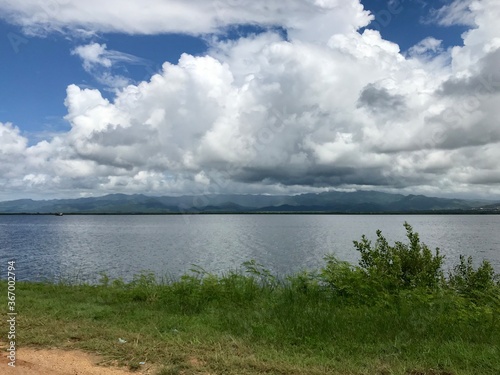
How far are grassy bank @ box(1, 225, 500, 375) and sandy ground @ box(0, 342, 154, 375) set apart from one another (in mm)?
346

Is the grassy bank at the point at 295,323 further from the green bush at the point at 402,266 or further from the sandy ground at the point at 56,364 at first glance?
the sandy ground at the point at 56,364

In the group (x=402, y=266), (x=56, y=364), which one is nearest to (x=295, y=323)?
(x=56, y=364)

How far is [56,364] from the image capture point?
8234 mm

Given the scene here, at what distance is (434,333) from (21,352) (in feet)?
33.3

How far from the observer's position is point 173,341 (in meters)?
9.70

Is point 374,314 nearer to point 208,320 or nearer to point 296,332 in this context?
point 296,332

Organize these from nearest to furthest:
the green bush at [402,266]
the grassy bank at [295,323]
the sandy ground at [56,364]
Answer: the sandy ground at [56,364], the grassy bank at [295,323], the green bush at [402,266]

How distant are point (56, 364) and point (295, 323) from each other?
6.07 m

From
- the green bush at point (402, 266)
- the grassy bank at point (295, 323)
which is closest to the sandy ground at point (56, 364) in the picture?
the grassy bank at point (295, 323)

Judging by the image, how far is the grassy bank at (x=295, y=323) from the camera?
8539mm

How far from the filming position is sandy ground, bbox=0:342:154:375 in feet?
25.6

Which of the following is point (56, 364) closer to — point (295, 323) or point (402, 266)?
point (295, 323)

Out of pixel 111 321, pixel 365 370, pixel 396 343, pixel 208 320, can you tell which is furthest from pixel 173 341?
pixel 396 343

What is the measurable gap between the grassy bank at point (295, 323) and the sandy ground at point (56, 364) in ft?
1.13
